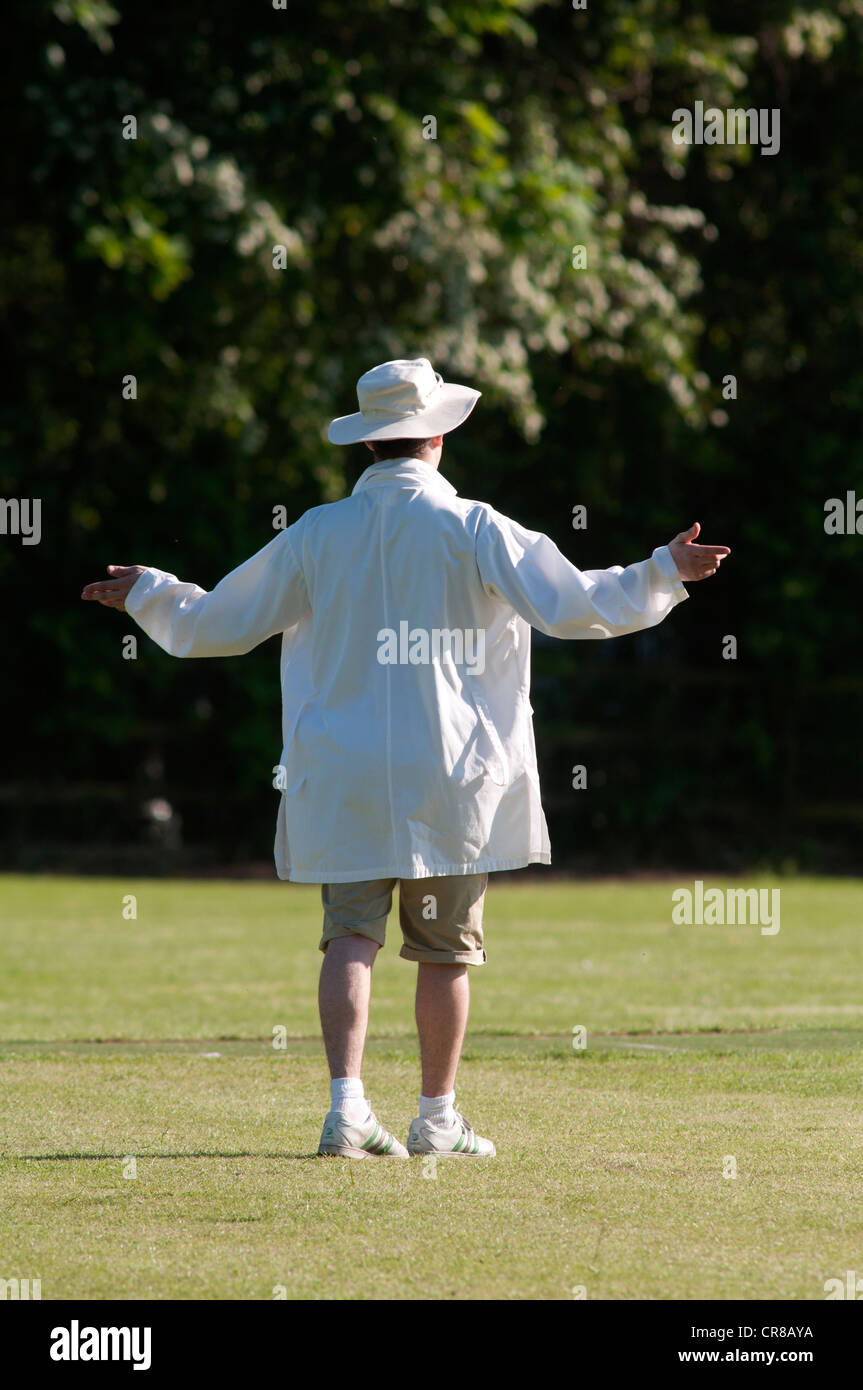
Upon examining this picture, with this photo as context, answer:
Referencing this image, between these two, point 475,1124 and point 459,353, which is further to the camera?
point 459,353

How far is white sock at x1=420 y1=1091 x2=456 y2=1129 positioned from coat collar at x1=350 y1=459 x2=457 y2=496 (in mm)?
1627

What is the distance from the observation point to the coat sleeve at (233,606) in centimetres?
518

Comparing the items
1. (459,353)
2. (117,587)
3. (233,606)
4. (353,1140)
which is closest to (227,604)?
(233,606)

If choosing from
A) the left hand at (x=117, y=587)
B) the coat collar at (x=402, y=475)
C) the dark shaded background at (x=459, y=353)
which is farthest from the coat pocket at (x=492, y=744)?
the dark shaded background at (x=459, y=353)

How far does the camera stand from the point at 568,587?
4.88 m

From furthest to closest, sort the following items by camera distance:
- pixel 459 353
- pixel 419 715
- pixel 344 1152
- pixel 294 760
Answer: pixel 459 353, pixel 294 760, pixel 419 715, pixel 344 1152

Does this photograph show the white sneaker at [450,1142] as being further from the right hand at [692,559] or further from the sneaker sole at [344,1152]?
the right hand at [692,559]

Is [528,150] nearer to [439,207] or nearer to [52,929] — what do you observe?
[439,207]

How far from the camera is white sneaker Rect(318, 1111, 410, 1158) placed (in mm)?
4742

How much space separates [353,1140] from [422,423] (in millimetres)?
1941

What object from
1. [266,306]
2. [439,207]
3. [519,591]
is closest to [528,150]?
[439,207]

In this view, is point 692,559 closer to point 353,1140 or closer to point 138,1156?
point 353,1140

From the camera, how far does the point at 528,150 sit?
1505cm
